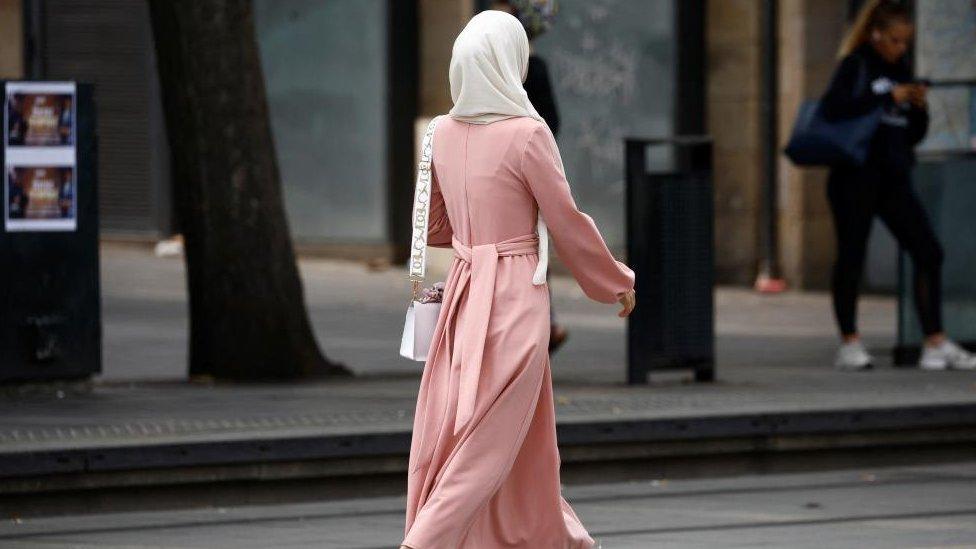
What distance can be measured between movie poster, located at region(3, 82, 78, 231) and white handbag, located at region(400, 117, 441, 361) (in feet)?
12.9

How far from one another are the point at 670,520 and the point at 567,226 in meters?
2.22

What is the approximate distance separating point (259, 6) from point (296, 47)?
48 centimetres

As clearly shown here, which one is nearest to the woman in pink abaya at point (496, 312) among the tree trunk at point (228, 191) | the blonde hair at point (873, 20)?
the tree trunk at point (228, 191)

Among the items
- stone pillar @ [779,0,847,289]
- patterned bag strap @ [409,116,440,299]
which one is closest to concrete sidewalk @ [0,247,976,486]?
stone pillar @ [779,0,847,289]

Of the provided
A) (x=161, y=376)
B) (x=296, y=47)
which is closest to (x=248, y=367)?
(x=161, y=376)

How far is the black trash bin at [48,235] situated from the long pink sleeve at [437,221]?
12.5ft

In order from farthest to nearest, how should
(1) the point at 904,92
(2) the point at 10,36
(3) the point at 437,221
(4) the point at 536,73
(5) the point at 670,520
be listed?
(2) the point at 10,36 < (1) the point at 904,92 < (4) the point at 536,73 < (5) the point at 670,520 < (3) the point at 437,221

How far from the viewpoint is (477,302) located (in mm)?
5785

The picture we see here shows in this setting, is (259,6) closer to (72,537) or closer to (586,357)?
(586,357)

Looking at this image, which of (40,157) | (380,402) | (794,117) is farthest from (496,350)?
(794,117)

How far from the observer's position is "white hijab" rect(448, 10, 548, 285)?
18.6ft

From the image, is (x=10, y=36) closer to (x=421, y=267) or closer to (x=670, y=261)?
(x=670, y=261)

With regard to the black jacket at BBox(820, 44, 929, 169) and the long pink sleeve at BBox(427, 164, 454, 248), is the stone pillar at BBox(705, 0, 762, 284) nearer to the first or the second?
the black jacket at BBox(820, 44, 929, 169)

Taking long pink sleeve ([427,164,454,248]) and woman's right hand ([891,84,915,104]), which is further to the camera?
woman's right hand ([891,84,915,104])
